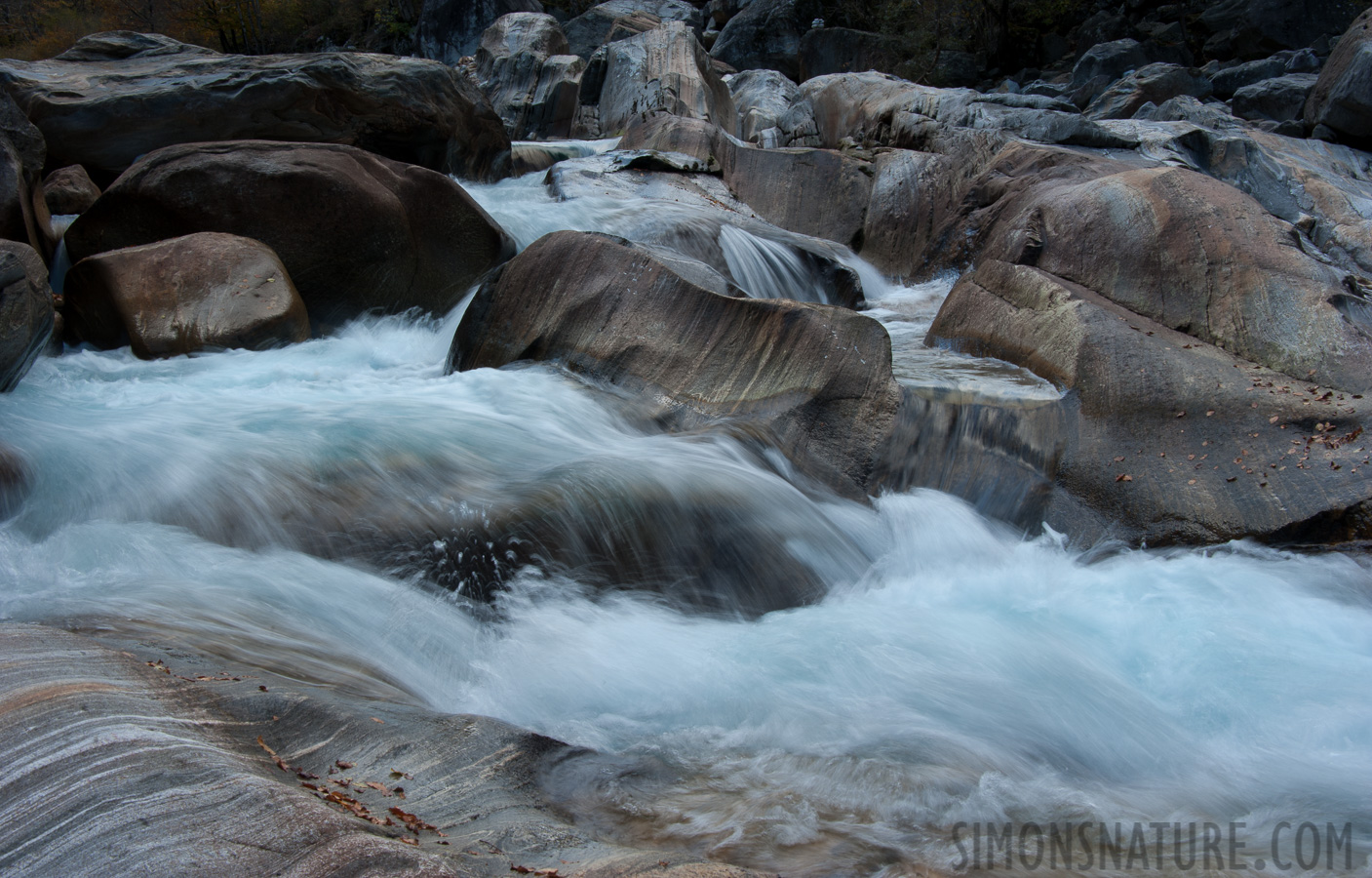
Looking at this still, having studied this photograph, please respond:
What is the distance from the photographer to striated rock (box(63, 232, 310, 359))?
6.08 m

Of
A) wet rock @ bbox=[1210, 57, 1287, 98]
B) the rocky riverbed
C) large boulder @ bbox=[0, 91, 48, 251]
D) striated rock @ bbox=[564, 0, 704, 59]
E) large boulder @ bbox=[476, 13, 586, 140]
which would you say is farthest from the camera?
striated rock @ bbox=[564, 0, 704, 59]

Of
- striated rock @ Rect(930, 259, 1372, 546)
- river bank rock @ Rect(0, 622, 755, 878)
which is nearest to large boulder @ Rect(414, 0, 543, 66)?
striated rock @ Rect(930, 259, 1372, 546)

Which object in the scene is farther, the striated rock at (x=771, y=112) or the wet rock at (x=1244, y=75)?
the wet rock at (x=1244, y=75)

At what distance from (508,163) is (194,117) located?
3.91 meters

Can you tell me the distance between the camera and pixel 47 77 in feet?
30.4

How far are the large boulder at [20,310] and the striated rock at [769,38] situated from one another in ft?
77.4

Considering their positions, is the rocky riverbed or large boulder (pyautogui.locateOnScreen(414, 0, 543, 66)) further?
large boulder (pyautogui.locateOnScreen(414, 0, 543, 66))

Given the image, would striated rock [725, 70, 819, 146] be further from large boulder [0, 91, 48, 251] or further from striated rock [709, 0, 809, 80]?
large boulder [0, 91, 48, 251]

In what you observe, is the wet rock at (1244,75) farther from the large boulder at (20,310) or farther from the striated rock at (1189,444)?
the large boulder at (20,310)

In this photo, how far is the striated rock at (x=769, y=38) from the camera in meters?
25.6

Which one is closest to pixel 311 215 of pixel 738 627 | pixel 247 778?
pixel 738 627

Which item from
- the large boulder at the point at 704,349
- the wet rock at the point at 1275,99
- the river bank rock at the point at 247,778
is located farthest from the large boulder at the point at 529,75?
the river bank rock at the point at 247,778

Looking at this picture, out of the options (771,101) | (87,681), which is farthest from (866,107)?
(87,681)

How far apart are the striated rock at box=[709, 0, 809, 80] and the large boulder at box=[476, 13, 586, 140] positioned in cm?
884
